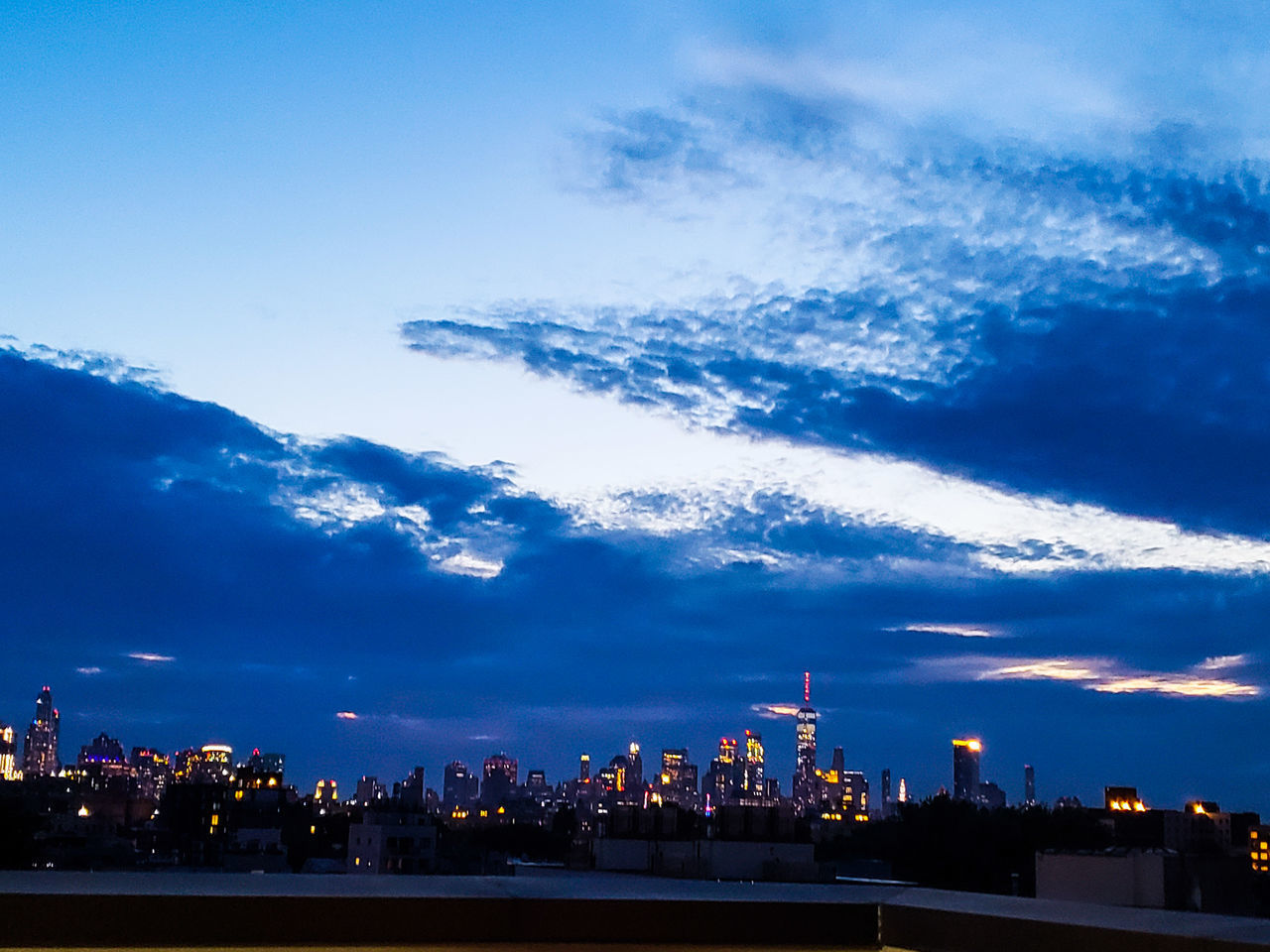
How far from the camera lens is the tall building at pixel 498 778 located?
149863 millimetres

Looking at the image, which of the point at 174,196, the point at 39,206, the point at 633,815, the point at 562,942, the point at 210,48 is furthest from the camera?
the point at 633,815

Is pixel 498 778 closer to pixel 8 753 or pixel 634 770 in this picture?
pixel 634 770

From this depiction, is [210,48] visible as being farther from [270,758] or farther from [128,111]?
[270,758]

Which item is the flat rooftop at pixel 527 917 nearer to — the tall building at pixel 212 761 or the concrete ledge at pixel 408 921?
the concrete ledge at pixel 408 921

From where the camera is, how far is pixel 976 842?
53906 millimetres

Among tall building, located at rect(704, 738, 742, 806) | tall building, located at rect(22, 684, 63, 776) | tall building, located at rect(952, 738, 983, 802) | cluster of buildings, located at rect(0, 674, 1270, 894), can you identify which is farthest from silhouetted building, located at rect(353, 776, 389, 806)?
tall building, located at rect(952, 738, 983, 802)

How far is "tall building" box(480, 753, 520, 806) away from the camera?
Answer: 492 ft

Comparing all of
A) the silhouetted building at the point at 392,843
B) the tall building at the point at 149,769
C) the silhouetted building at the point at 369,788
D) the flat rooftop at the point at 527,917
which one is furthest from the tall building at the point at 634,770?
the flat rooftop at the point at 527,917

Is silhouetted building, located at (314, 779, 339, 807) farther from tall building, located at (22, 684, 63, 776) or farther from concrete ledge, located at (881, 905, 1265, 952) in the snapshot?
concrete ledge, located at (881, 905, 1265, 952)

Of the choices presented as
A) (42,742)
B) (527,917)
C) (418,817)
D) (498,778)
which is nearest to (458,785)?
(498,778)

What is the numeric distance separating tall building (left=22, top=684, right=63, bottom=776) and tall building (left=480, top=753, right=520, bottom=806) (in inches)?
1913

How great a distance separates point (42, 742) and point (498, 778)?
178 ft

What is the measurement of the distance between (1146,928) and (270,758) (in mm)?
123788

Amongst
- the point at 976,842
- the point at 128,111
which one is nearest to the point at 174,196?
the point at 128,111
